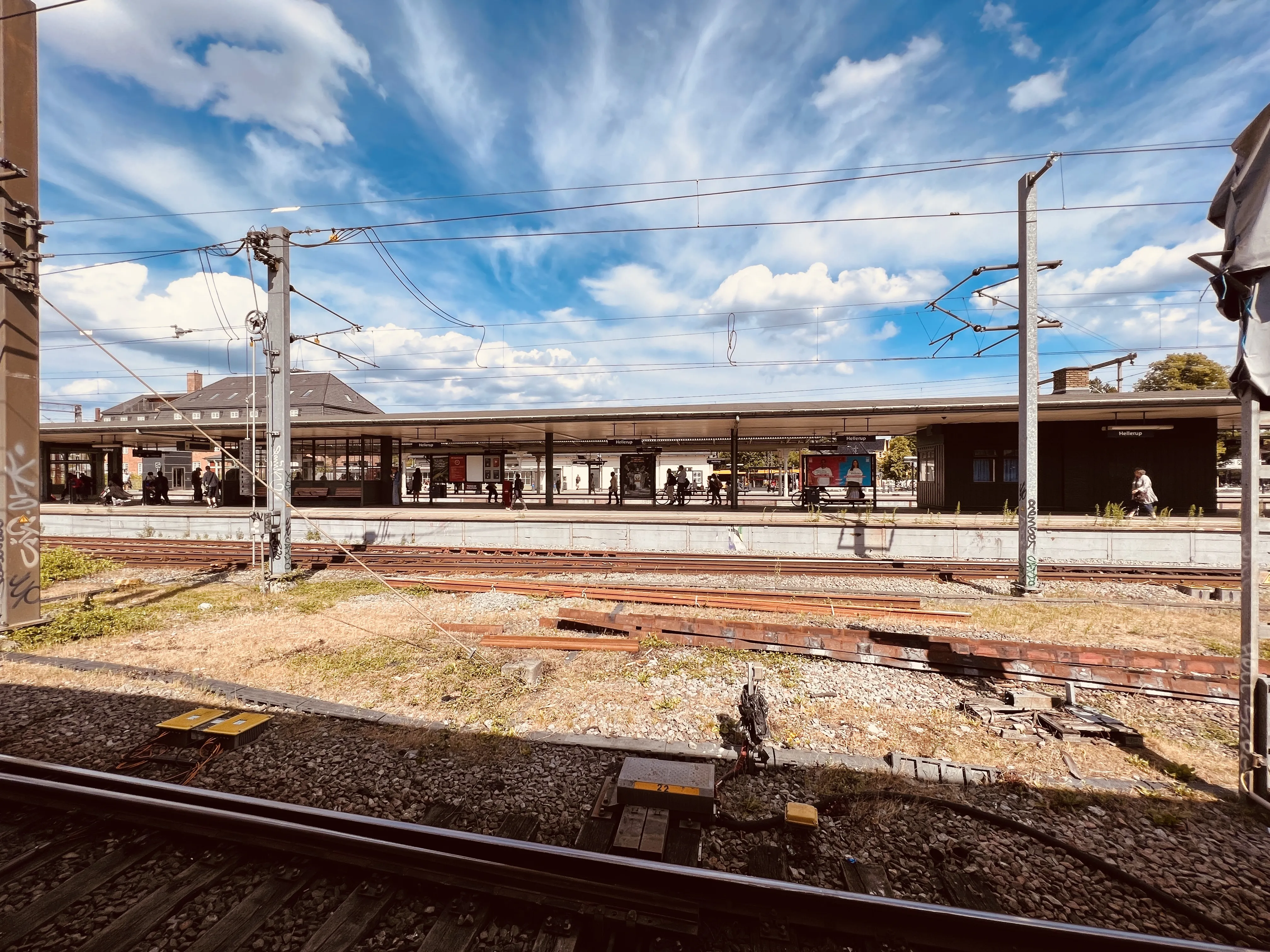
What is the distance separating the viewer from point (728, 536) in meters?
16.3

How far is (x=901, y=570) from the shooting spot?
13.0m

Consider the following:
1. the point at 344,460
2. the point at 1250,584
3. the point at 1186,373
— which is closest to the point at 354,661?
the point at 1250,584

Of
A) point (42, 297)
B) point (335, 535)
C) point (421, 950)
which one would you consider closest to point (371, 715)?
point (421, 950)

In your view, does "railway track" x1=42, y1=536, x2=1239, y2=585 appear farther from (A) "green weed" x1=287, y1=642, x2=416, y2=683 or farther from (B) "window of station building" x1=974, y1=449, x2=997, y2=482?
(B) "window of station building" x1=974, y1=449, x2=997, y2=482

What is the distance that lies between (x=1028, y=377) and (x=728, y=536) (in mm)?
8097

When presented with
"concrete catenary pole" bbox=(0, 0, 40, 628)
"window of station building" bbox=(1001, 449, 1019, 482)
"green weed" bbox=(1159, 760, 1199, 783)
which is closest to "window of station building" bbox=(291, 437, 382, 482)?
"concrete catenary pole" bbox=(0, 0, 40, 628)

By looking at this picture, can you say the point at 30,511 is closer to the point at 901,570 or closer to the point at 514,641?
the point at 514,641

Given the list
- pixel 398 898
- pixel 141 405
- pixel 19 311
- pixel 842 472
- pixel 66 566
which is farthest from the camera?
pixel 141 405

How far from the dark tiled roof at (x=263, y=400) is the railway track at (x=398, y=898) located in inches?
1580

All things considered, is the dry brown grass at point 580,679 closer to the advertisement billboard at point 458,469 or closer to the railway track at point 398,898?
the railway track at point 398,898

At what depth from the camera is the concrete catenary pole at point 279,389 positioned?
37.5ft

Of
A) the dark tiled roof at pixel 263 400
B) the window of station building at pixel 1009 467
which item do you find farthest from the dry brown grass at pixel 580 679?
the dark tiled roof at pixel 263 400

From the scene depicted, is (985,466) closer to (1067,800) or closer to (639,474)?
(639,474)

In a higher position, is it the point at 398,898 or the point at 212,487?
the point at 212,487
